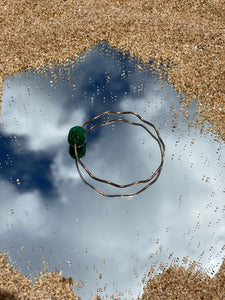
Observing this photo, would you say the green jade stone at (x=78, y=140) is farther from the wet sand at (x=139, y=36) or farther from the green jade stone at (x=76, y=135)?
the wet sand at (x=139, y=36)

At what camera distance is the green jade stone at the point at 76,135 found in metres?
4.64

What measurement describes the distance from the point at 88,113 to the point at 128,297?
277 centimetres

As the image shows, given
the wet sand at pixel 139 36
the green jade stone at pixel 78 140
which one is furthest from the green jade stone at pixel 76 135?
the wet sand at pixel 139 36

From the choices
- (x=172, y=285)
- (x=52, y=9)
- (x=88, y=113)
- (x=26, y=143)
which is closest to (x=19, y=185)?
(x=26, y=143)

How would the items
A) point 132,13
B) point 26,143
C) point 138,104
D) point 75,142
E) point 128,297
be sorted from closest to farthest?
point 128,297 → point 75,142 → point 26,143 → point 138,104 → point 132,13

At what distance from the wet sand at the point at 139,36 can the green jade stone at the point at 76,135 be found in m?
2.03

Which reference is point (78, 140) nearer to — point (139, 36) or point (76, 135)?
point (76, 135)

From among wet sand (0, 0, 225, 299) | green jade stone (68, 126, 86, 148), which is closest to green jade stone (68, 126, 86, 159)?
green jade stone (68, 126, 86, 148)

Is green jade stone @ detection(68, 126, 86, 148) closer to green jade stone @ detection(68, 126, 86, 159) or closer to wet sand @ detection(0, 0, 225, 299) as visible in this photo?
green jade stone @ detection(68, 126, 86, 159)

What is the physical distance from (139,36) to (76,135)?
3291 mm

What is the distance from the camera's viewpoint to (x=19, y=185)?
475 cm

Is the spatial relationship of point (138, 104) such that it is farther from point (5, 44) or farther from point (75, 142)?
point (5, 44)

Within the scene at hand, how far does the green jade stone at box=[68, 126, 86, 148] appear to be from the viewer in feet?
15.2

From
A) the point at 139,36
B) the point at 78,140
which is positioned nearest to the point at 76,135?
the point at 78,140
